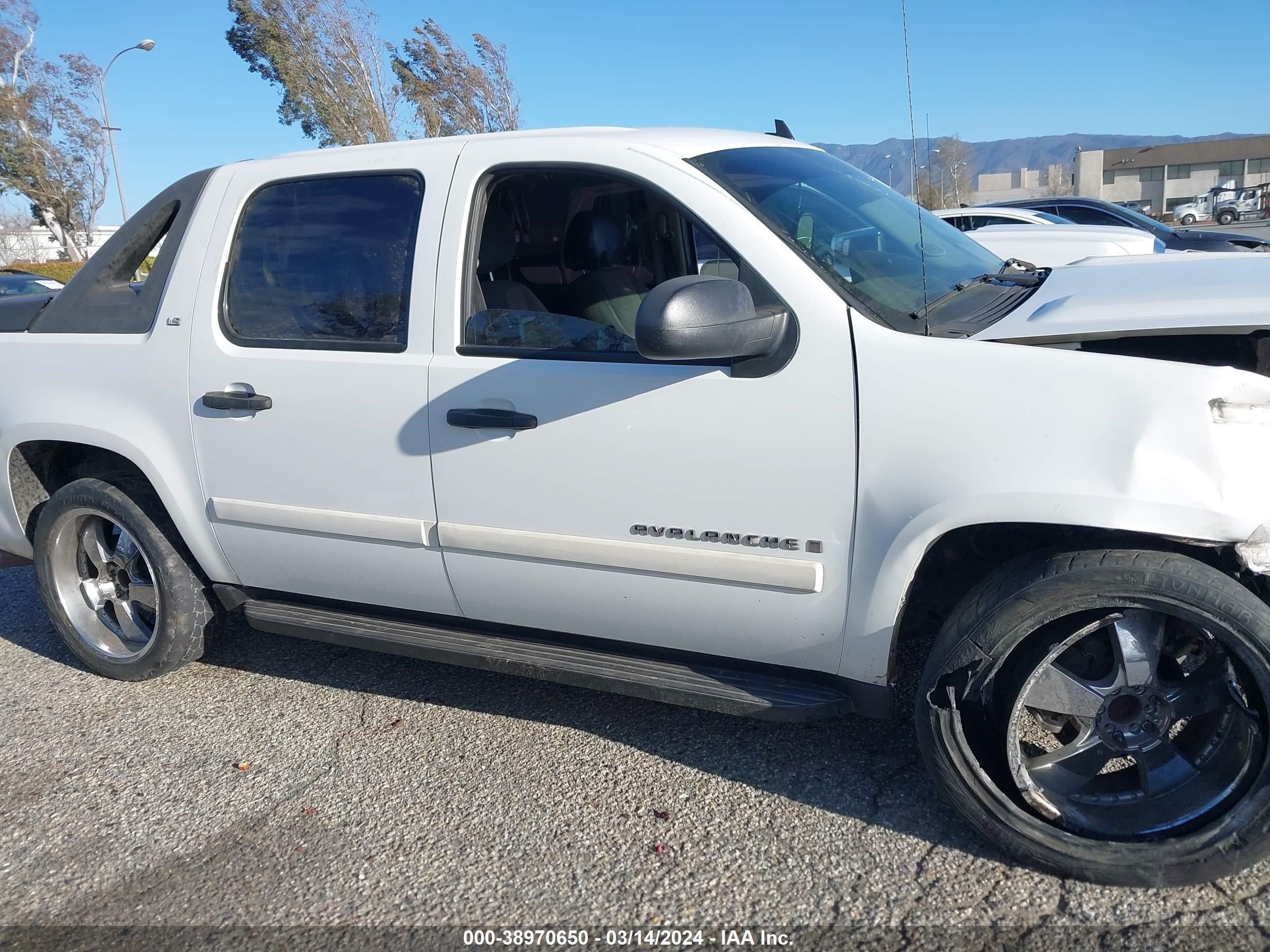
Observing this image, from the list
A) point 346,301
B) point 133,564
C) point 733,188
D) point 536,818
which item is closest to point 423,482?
point 346,301

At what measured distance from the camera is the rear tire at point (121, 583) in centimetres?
361

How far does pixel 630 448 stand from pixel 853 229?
994 mm

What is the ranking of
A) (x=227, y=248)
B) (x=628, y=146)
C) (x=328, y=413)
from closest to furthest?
1. (x=628, y=146)
2. (x=328, y=413)
3. (x=227, y=248)

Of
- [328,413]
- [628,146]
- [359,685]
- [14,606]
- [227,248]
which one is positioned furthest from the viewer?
[14,606]

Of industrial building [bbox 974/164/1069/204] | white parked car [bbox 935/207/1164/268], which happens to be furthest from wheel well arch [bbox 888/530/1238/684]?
industrial building [bbox 974/164/1069/204]

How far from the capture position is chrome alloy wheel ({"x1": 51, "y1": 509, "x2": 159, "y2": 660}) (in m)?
3.81

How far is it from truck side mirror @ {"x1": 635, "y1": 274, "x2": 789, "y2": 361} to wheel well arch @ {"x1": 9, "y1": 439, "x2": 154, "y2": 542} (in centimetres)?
237

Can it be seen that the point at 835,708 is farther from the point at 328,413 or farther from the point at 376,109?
the point at 376,109

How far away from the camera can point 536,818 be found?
2814mm

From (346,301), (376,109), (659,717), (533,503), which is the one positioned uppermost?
(376,109)

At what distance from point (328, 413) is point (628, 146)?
1.21 metres

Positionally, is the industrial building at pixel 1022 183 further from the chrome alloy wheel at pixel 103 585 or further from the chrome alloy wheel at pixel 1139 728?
the chrome alloy wheel at pixel 1139 728

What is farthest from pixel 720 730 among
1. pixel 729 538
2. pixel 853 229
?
pixel 853 229

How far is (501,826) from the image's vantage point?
9.16ft
